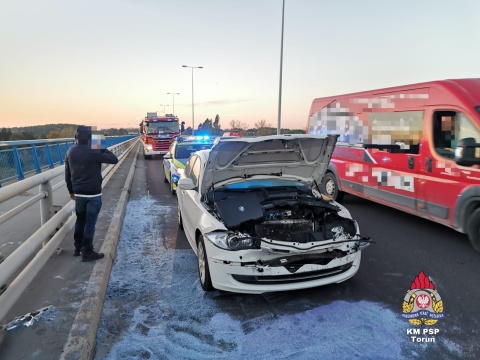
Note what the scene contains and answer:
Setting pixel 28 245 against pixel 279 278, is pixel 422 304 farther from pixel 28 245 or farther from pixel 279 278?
pixel 28 245

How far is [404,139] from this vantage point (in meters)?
6.73

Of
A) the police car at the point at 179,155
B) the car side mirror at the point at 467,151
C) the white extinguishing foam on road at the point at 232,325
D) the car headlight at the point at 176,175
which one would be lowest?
the white extinguishing foam on road at the point at 232,325

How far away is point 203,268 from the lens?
427 cm

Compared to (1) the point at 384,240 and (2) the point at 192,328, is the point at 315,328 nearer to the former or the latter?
(2) the point at 192,328

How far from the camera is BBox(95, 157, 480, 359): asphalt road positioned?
312 centimetres

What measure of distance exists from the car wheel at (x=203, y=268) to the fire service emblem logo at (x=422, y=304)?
1.99 meters

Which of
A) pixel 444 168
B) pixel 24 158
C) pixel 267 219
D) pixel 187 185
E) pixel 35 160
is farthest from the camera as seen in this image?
pixel 35 160

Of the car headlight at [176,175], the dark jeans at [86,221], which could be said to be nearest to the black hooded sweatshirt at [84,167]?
the dark jeans at [86,221]

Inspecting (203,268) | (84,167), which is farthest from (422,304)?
(84,167)

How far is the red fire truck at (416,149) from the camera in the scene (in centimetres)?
539

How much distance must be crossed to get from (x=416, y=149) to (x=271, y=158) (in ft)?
9.05

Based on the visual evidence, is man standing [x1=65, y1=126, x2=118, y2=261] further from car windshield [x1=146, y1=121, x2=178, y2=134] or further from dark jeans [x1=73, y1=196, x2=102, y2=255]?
car windshield [x1=146, y1=121, x2=178, y2=134]

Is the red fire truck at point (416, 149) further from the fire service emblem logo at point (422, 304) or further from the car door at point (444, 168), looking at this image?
the fire service emblem logo at point (422, 304)

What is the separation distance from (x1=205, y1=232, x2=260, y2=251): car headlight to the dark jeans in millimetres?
1690
